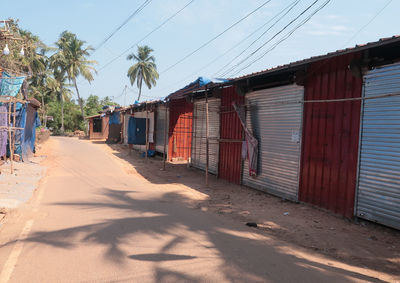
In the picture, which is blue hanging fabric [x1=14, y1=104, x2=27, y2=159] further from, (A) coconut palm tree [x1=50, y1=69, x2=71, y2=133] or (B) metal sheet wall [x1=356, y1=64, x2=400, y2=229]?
(A) coconut palm tree [x1=50, y1=69, x2=71, y2=133]

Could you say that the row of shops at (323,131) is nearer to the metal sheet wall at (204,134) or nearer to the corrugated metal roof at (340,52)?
the corrugated metal roof at (340,52)

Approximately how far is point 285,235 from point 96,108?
49645mm

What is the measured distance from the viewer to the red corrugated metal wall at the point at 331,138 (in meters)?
6.32

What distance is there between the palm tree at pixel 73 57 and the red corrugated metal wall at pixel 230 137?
33.8 metres

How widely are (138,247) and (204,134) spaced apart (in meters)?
9.29

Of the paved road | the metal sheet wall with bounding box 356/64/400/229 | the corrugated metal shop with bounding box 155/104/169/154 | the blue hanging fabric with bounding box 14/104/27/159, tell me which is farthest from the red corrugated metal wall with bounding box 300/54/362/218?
the blue hanging fabric with bounding box 14/104/27/159

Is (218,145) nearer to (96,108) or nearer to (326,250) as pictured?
(326,250)

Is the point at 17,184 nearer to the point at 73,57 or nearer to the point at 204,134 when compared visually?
the point at 204,134

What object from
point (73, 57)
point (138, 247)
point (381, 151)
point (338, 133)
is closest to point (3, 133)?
point (138, 247)

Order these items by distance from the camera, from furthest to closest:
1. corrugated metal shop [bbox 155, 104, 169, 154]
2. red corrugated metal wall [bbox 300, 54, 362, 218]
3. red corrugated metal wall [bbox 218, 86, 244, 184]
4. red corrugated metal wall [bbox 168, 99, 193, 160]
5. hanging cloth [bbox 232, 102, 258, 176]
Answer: corrugated metal shop [bbox 155, 104, 169, 154], red corrugated metal wall [bbox 168, 99, 193, 160], red corrugated metal wall [bbox 218, 86, 244, 184], hanging cloth [bbox 232, 102, 258, 176], red corrugated metal wall [bbox 300, 54, 362, 218]

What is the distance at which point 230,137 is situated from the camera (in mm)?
11000

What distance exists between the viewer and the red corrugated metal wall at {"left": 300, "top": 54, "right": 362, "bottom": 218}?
6.32 metres

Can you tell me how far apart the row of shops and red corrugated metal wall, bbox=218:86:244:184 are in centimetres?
4

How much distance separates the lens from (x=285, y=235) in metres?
5.47
